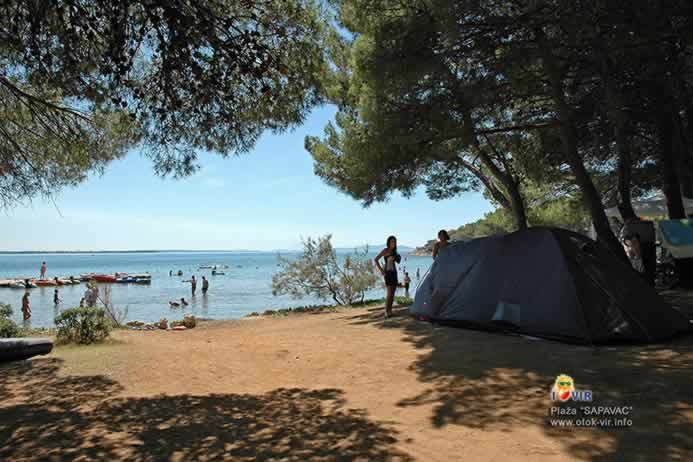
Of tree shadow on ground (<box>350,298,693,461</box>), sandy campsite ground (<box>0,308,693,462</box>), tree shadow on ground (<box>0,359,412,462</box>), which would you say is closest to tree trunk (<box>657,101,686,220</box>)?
tree shadow on ground (<box>350,298,693,461</box>)

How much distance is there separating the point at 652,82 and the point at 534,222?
14.8 metres

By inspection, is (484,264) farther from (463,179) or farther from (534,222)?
(534,222)

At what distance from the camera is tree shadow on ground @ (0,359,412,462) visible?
3289 mm

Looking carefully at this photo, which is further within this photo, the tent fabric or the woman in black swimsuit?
→ the woman in black swimsuit

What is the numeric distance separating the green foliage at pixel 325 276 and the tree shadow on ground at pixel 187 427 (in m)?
13.0

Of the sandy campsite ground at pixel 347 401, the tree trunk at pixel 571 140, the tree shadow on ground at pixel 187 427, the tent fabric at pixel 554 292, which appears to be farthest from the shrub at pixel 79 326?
the tree trunk at pixel 571 140

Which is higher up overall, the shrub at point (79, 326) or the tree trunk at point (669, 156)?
the tree trunk at point (669, 156)

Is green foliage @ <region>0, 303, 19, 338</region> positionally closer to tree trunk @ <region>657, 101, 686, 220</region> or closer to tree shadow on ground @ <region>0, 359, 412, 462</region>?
tree shadow on ground @ <region>0, 359, 412, 462</region>

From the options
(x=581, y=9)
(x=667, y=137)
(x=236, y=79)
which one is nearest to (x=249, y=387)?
(x=236, y=79)

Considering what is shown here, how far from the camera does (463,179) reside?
1481cm

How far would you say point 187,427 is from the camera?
12.7ft

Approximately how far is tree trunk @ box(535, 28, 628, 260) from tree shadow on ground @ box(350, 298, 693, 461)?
3415mm

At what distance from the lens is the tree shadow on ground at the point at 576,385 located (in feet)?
10.7

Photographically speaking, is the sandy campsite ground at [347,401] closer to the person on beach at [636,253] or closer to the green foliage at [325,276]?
the person on beach at [636,253]
